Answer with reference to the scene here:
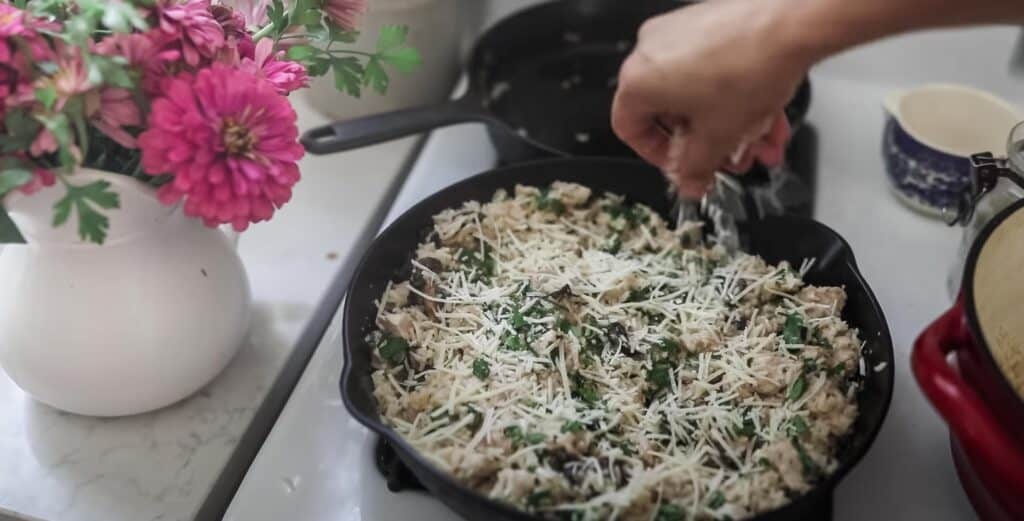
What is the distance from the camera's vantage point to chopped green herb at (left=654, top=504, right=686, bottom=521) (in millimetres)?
599

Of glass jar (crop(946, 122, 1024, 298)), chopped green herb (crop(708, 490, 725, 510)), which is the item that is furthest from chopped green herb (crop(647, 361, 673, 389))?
glass jar (crop(946, 122, 1024, 298))

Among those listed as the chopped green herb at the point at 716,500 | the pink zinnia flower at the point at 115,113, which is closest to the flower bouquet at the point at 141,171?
the pink zinnia flower at the point at 115,113

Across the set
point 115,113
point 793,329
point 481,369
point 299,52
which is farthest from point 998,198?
point 115,113

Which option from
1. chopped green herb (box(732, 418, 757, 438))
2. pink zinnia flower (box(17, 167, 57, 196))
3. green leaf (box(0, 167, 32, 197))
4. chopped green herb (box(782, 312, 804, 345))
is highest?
green leaf (box(0, 167, 32, 197))

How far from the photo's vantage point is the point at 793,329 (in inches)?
28.5

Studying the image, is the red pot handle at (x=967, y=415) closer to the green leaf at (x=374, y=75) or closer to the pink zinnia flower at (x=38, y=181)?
the green leaf at (x=374, y=75)

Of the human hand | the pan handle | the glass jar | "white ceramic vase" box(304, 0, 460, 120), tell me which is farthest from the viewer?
"white ceramic vase" box(304, 0, 460, 120)

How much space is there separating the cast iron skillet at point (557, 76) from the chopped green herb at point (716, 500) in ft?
1.44

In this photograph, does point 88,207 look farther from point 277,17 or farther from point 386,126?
point 386,126

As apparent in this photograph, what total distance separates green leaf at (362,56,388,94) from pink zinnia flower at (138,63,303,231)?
0.36ft

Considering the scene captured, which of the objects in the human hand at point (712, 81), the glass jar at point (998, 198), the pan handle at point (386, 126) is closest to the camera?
the human hand at point (712, 81)

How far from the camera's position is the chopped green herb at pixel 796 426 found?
2.11ft

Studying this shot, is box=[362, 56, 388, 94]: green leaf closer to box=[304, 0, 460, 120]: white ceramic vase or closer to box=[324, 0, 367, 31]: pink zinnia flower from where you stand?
box=[324, 0, 367, 31]: pink zinnia flower

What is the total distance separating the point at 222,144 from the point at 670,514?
0.37 meters
